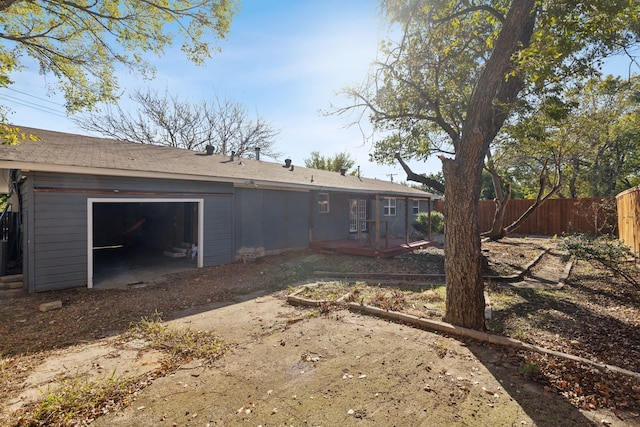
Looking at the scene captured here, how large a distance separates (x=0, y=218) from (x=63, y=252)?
521 cm

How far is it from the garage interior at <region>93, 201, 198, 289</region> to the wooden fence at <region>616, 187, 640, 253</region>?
12.7 metres

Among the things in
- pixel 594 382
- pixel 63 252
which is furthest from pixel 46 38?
pixel 594 382

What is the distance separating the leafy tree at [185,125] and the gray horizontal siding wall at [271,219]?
11087 millimetres

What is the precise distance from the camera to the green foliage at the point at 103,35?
7262mm

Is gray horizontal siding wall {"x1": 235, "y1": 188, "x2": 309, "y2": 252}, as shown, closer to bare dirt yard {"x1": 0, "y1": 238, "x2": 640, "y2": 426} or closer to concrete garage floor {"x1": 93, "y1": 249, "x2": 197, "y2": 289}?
concrete garage floor {"x1": 93, "y1": 249, "x2": 197, "y2": 289}

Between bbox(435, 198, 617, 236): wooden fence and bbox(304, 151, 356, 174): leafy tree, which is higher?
bbox(304, 151, 356, 174): leafy tree

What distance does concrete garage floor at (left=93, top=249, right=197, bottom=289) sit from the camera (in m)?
7.68

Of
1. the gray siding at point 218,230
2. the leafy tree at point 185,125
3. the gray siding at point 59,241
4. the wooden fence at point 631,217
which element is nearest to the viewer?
the gray siding at point 59,241

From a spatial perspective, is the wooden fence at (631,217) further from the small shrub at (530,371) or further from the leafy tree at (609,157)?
the small shrub at (530,371)

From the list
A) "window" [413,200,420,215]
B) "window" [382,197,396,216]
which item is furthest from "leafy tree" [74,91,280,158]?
"window" [413,200,420,215]

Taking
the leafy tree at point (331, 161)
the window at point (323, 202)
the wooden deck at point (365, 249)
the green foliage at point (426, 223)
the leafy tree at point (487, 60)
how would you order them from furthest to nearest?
the leafy tree at point (331, 161)
the green foliage at point (426, 223)
the window at point (323, 202)
the wooden deck at point (365, 249)
the leafy tree at point (487, 60)

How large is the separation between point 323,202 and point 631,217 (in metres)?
10.3

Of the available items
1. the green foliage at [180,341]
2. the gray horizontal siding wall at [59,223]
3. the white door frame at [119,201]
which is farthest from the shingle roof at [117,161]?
the green foliage at [180,341]

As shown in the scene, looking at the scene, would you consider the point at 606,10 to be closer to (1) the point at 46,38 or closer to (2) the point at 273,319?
(2) the point at 273,319
